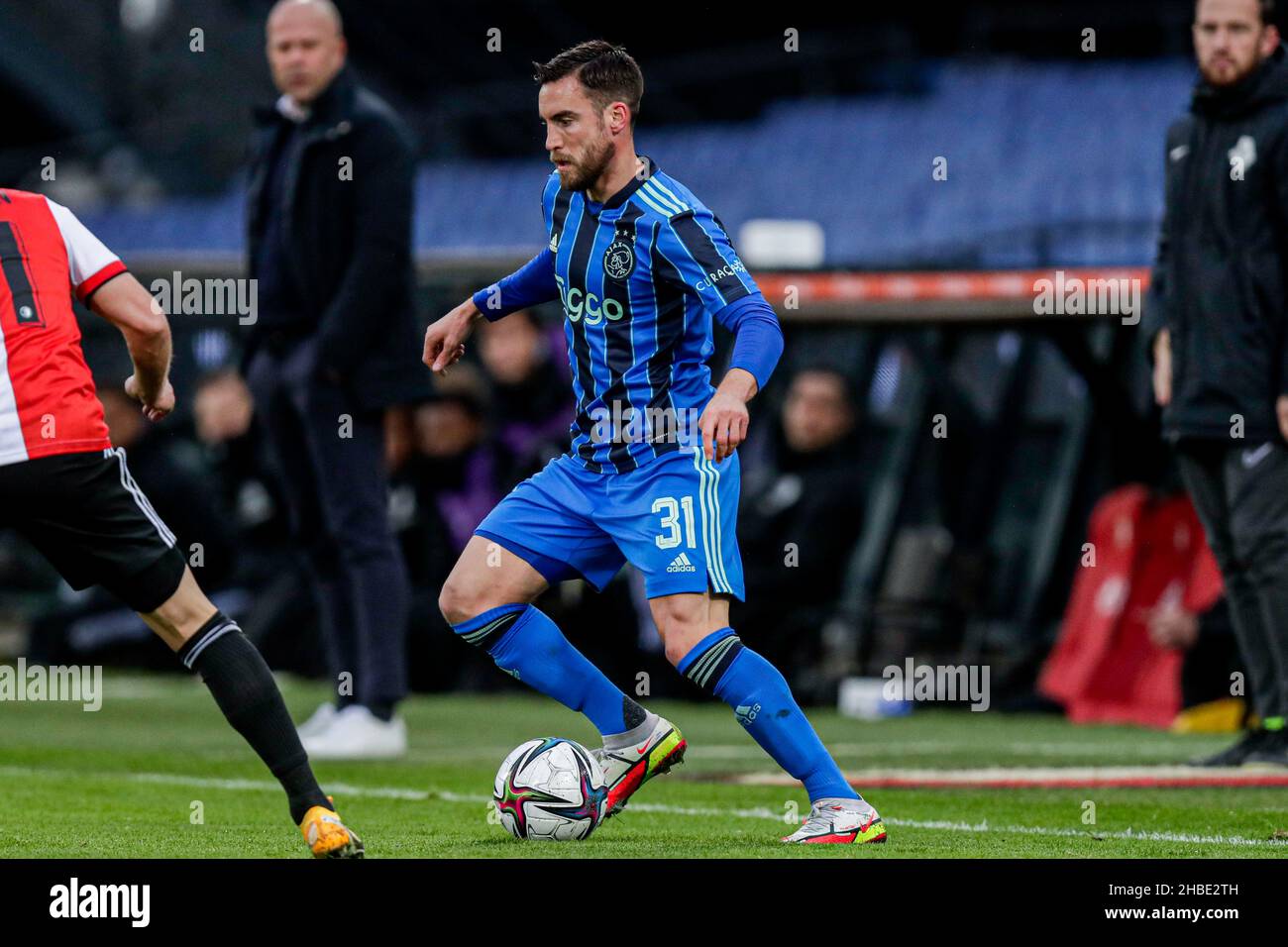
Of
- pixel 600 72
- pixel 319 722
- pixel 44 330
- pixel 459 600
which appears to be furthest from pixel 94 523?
pixel 319 722

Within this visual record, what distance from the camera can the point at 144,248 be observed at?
20.4 metres

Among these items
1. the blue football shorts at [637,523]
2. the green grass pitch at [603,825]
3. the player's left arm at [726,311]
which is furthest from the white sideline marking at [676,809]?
the player's left arm at [726,311]

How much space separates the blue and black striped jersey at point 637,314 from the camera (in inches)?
194

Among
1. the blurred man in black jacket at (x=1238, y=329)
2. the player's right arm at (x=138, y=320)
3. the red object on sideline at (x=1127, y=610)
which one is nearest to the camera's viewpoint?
the player's right arm at (x=138, y=320)

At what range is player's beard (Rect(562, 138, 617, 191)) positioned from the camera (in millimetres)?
4980

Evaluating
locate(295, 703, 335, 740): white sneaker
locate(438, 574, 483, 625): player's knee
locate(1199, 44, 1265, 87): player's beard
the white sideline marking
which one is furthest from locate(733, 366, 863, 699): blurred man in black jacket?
locate(438, 574, 483, 625): player's knee

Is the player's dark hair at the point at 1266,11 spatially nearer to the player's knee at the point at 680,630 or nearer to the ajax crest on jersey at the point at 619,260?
the ajax crest on jersey at the point at 619,260

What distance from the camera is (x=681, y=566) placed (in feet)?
15.8

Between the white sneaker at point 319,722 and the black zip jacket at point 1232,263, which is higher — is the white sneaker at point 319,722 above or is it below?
below

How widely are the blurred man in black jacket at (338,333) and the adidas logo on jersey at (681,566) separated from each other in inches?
104

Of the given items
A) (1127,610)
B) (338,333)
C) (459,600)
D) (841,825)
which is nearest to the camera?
(841,825)

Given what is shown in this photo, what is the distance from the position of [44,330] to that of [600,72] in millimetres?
1493

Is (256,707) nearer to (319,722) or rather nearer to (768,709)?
(768,709)
